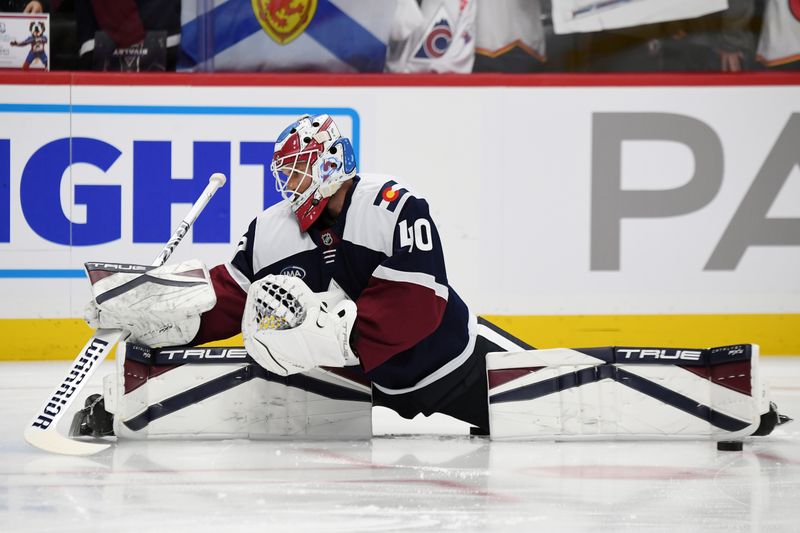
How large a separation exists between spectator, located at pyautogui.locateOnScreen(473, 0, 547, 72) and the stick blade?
305 centimetres

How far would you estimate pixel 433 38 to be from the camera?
5.28 metres

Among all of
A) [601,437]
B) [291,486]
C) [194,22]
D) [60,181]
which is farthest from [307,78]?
[291,486]

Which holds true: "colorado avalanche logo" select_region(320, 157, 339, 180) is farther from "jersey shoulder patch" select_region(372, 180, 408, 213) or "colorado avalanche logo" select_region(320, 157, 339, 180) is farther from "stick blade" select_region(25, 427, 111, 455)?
"stick blade" select_region(25, 427, 111, 455)

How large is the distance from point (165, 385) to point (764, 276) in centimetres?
312

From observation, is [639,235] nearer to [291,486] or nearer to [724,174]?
[724,174]

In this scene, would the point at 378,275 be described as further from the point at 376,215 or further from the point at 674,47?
the point at 674,47

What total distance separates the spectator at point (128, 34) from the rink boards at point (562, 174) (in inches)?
9.1

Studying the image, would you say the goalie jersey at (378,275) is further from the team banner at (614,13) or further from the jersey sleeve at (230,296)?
the team banner at (614,13)

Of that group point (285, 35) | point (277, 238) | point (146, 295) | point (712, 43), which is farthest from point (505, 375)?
point (712, 43)

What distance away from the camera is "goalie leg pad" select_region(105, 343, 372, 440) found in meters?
3.02

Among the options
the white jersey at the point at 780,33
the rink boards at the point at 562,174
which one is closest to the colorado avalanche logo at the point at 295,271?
the rink boards at the point at 562,174

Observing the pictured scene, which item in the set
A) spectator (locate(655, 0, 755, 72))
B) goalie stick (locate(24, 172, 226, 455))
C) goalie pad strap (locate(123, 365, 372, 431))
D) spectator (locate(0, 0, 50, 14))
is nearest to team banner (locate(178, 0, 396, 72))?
spectator (locate(0, 0, 50, 14))

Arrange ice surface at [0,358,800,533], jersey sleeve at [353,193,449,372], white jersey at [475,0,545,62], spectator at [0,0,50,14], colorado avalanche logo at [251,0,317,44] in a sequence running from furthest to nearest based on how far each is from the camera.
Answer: white jersey at [475,0,545,62] < colorado avalanche logo at [251,0,317,44] < spectator at [0,0,50,14] < jersey sleeve at [353,193,449,372] < ice surface at [0,358,800,533]

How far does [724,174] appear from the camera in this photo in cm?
516
